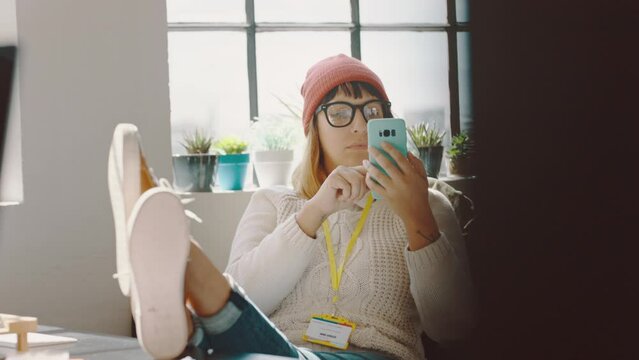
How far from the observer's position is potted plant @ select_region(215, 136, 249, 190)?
2.24m

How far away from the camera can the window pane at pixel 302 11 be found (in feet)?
8.43

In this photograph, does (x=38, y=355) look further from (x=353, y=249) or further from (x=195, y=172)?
(x=195, y=172)

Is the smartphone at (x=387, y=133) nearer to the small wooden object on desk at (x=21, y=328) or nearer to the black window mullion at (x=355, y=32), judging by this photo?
the small wooden object on desk at (x=21, y=328)

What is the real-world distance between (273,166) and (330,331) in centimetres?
86

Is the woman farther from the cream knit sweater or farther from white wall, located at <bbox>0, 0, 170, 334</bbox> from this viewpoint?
A: white wall, located at <bbox>0, 0, 170, 334</bbox>

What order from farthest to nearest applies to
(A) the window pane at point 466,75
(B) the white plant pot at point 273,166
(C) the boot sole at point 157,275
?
(B) the white plant pot at point 273,166
(C) the boot sole at point 157,275
(A) the window pane at point 466,75

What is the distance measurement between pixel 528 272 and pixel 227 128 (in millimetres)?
1947

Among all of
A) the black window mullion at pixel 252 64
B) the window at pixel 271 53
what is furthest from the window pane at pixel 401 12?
the black window mullion at pixel 252 64

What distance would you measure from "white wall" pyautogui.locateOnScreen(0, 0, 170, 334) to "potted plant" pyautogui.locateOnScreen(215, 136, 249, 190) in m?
0.17

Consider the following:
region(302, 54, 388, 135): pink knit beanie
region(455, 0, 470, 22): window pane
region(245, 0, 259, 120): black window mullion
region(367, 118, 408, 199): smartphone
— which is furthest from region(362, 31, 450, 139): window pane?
region(455, 0, 470, 22): window pane

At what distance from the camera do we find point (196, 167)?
2.18m

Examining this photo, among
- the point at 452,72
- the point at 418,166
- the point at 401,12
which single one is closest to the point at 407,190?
the point at 418,166

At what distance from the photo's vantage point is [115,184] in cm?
116

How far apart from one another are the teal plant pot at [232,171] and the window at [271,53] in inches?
7.4
